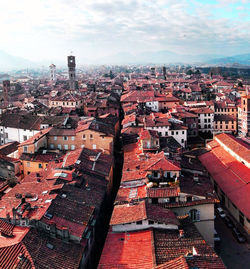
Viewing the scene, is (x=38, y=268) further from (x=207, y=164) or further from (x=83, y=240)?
(x=207, y=164)

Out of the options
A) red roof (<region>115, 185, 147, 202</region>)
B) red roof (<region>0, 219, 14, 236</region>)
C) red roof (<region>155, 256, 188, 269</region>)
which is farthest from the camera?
red roof (<region>115, 185, 147, 202</region>)

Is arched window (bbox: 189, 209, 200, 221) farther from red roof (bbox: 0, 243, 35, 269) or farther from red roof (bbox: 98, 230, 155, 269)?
red roof (bbox: 0, 243, 35, 269)

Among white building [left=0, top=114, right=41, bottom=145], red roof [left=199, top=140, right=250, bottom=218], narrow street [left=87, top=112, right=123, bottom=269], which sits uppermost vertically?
white building [left=0, top=114, right=41, bottom=145]

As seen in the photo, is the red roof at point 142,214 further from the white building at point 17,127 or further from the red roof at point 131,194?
the white building at point 17,127

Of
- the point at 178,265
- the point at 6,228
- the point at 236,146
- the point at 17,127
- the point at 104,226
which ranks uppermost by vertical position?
the point at 17,127

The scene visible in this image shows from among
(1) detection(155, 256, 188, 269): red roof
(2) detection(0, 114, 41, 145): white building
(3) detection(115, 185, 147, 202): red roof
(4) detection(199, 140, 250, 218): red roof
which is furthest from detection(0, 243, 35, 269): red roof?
Answer: (2) detection(0, 114, 41, 145): white building

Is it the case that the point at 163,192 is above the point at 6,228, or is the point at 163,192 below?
above

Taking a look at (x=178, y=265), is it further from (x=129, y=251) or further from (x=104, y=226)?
(x=104, y=226)

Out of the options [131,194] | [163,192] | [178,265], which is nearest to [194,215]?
[163,192]

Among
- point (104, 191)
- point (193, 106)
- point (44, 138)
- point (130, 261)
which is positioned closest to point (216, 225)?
point (104, 191)
